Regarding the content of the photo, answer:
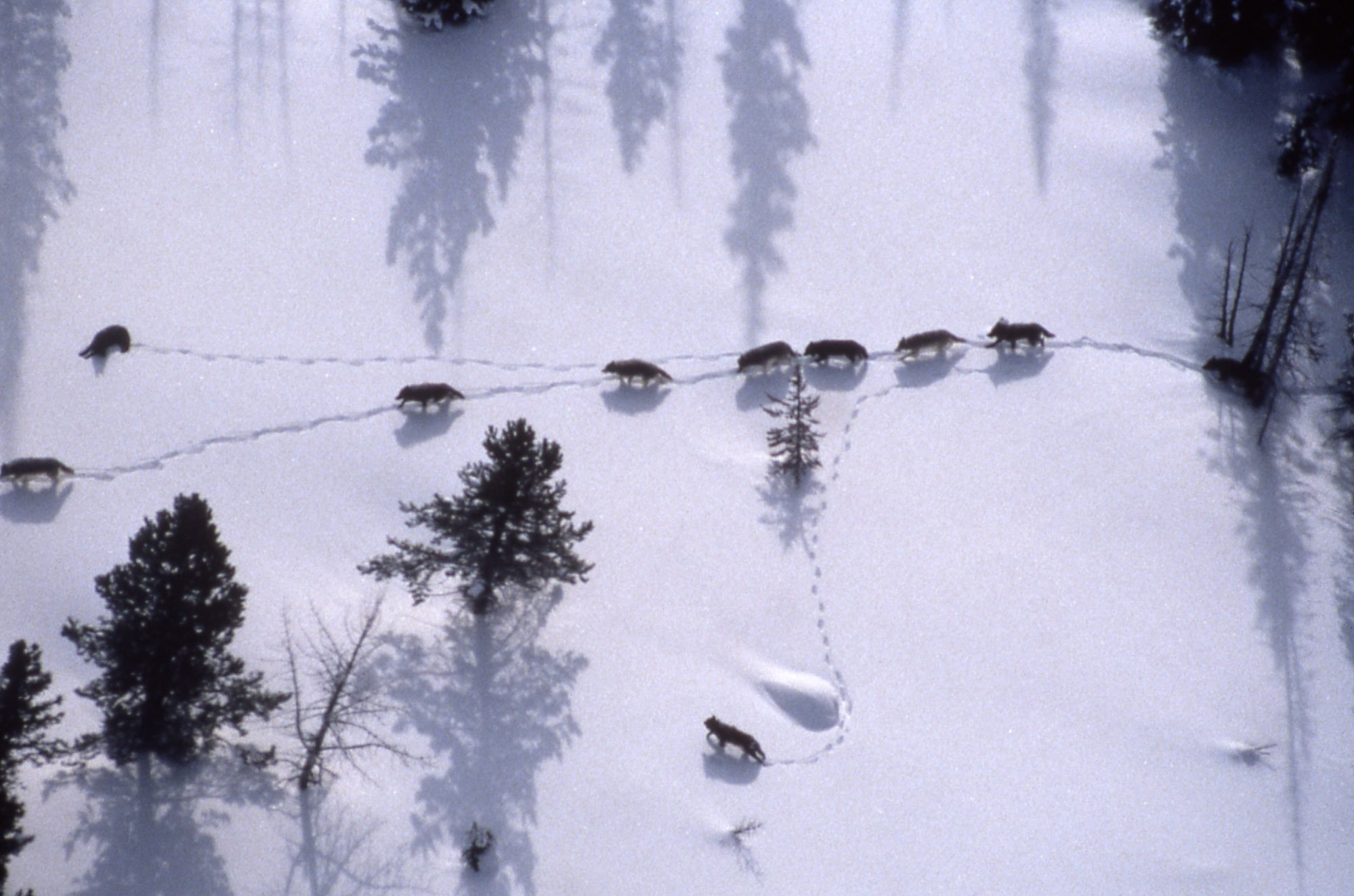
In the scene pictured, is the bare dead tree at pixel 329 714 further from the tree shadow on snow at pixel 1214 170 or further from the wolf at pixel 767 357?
the tree shadow on snow at pixel 1214 170

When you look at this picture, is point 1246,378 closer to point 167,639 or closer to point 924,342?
point 924,342

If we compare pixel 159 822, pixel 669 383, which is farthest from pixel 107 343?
pixel 669 383

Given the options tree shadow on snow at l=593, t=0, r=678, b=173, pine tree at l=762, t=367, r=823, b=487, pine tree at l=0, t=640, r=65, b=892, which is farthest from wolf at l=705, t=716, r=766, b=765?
tree shadow on snow at l=593, t=0, r=678, b=173

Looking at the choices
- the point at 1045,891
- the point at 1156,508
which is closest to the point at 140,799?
the point at 1045,891

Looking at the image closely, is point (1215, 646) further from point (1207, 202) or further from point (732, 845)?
point (1207, 202)

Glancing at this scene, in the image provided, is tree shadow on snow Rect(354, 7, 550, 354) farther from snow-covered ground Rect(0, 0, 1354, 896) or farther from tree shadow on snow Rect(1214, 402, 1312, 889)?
tree shadow on snow Rect(1214, 402, 1312, 889)

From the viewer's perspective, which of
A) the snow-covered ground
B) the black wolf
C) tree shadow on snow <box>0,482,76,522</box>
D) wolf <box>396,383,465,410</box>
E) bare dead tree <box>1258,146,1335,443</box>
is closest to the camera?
the snow-covered ground
